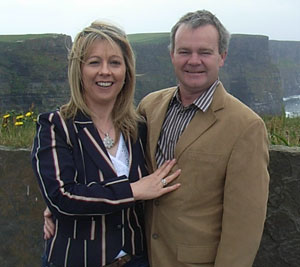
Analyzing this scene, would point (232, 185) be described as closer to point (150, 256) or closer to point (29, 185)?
point (150, 256)

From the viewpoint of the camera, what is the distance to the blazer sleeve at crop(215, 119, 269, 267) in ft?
7.00

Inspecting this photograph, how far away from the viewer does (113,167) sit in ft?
7.54

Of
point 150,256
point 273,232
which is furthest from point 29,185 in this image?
point 273,232

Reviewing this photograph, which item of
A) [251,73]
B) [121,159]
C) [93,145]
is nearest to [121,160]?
[121,159]

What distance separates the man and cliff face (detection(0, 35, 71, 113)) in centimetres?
2752

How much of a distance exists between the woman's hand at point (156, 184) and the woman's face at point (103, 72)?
1.57 ft

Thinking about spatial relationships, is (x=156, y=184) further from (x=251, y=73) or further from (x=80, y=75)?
(x=251, y=73)

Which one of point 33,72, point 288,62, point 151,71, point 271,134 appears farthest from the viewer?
point 288,62

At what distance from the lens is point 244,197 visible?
2.15m

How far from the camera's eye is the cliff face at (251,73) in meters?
50.3

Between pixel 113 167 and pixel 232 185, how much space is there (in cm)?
61

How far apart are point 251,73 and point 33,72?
28.2 meters

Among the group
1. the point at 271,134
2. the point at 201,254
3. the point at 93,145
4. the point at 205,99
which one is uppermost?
the point at 205,99

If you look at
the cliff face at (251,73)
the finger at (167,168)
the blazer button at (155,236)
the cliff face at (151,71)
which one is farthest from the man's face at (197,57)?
the cliff face at (251,73)
